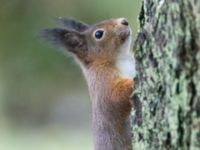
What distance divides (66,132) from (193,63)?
22.4 ft

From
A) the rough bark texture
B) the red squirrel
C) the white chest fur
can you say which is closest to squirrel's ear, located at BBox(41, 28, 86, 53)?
the red squirrel

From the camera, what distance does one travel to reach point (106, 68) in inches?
118

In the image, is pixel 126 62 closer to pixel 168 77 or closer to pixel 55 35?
pixel 55 35

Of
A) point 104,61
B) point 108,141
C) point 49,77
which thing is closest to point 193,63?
point 108,141

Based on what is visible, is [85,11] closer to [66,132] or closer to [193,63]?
[66,132]

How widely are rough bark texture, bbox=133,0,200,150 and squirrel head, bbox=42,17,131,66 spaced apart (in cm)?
91

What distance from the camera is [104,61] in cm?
308

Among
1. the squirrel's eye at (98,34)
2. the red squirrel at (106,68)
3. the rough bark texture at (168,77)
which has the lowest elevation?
the rough bark texture at (168,77)

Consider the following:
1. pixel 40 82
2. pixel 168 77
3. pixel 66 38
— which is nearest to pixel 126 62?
pixel 66 38

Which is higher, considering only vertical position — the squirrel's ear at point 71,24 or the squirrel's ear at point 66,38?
the squirrel's ear at point 71,24

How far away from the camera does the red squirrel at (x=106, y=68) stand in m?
2.63

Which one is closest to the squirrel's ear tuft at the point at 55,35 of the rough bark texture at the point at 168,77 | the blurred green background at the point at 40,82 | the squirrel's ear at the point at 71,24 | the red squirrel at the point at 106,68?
the red squirrel at the point at 106,68

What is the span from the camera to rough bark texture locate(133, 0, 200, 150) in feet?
5.90

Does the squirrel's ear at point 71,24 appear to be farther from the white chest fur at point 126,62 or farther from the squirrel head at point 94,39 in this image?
the white chest fur at point 126,62
